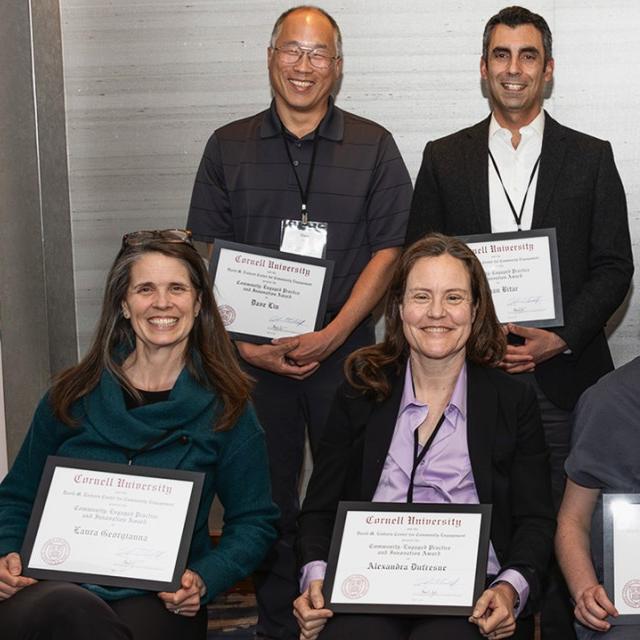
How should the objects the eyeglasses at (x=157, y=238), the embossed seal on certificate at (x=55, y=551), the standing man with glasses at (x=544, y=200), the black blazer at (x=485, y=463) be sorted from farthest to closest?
the standing man with glasses at (x=544, y=200), the eyeglasses at (x=157, y=238), the black blazer at (x=485, y=463), the embossed seal on certificate at (x=55, y=551)

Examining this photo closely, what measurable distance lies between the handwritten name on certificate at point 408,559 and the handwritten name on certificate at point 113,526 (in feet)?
1.33

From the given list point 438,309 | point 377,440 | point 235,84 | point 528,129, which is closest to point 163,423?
point 377,440

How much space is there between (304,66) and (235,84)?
1.05 meters

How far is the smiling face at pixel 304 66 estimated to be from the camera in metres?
3.98

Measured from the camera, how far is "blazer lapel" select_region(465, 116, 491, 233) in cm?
383

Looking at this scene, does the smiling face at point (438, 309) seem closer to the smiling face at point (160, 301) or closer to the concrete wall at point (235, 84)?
the smiling face at point (160, 301)

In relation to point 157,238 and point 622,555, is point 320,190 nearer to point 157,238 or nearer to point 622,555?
point 157,238

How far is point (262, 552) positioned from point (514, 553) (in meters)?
0.63

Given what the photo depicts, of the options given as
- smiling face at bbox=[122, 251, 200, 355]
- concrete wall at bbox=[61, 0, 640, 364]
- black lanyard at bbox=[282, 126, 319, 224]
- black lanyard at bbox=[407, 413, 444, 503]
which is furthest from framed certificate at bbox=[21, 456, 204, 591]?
concrete wall at bbox=[61, 0, 640, 364]

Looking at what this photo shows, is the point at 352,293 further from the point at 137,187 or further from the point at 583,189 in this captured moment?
the point at 137,187

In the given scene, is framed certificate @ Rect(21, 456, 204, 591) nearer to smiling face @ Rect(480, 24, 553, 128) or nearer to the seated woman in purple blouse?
the seated woman in purple blouse

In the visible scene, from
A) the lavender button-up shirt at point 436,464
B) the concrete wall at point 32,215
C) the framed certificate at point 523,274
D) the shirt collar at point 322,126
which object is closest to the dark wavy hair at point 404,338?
the lavender button-up shirt at point 436,464

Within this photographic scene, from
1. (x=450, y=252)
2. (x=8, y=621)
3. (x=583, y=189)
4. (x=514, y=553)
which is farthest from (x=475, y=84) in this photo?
(x=8, y=621)

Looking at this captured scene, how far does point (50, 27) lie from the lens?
4.93m
